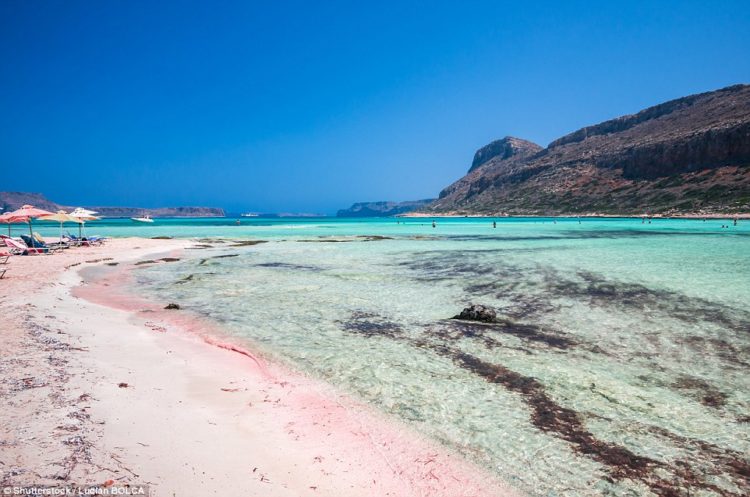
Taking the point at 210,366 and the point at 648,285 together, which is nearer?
the point at 210,366

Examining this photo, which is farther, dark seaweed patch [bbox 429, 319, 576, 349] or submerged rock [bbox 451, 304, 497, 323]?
submerged rock [bbox 451, 304, 497, 323]

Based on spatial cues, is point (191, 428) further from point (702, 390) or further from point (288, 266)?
point (288, 266)

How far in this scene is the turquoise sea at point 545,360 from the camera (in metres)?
4.98

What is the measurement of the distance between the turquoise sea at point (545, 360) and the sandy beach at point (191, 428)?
700mm

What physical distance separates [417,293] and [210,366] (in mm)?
9473

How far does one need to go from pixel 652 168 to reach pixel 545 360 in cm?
15026

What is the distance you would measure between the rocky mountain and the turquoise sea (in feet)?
340

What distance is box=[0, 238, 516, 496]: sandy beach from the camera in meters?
3.95

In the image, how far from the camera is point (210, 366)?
7738 mm

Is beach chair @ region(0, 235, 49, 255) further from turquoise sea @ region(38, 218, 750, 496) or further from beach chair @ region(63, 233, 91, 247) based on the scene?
turquoise sea @ region(38, 218, 750, 496)

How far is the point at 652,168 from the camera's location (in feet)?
420

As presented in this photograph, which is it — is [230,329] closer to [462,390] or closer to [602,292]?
[462,390]

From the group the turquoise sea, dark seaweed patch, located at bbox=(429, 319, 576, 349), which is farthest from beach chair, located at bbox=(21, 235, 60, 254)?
dark seaweed patch, located at bbox=(429, 319, 576, 349)

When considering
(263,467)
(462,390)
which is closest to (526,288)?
(462,390)
